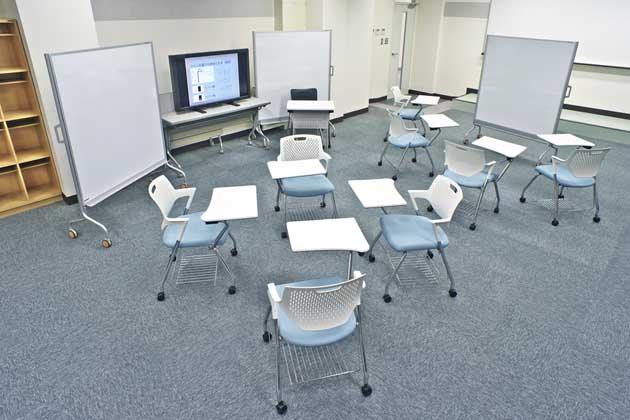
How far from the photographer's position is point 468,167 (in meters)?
4.52

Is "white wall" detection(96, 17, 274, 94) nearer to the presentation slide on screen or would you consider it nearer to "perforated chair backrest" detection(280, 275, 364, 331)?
the presentation slide on screen

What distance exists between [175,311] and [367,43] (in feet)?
22.6

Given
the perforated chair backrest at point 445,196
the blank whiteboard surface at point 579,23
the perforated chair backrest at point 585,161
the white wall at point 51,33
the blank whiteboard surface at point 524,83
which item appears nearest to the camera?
the perforated chair backrest at point 445,196

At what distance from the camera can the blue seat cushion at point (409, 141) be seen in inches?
223

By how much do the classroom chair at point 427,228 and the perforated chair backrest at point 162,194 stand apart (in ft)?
5.93

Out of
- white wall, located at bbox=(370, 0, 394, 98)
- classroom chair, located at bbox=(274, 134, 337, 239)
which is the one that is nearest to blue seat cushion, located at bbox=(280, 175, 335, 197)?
classroom chair, located at bbox=(274, 134, 337, 239)

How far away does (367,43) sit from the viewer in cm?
836

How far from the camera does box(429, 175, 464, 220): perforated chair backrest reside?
342cm

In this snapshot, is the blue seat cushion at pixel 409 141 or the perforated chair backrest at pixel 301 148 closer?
the perforated chair backrest at pixel 301 148

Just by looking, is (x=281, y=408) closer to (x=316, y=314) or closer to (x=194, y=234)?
(x=316, y=314)

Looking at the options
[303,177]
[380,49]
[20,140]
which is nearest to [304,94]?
[303,177]

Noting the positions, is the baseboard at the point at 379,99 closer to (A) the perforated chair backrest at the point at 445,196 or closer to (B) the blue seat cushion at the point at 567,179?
(B) the blue seat cushion at the point at 567,179

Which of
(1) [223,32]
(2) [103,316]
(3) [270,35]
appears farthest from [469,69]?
(2) [103,316]

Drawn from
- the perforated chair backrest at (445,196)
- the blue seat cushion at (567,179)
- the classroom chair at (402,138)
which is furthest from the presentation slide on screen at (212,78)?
the blue seat cushion at (567,179)
